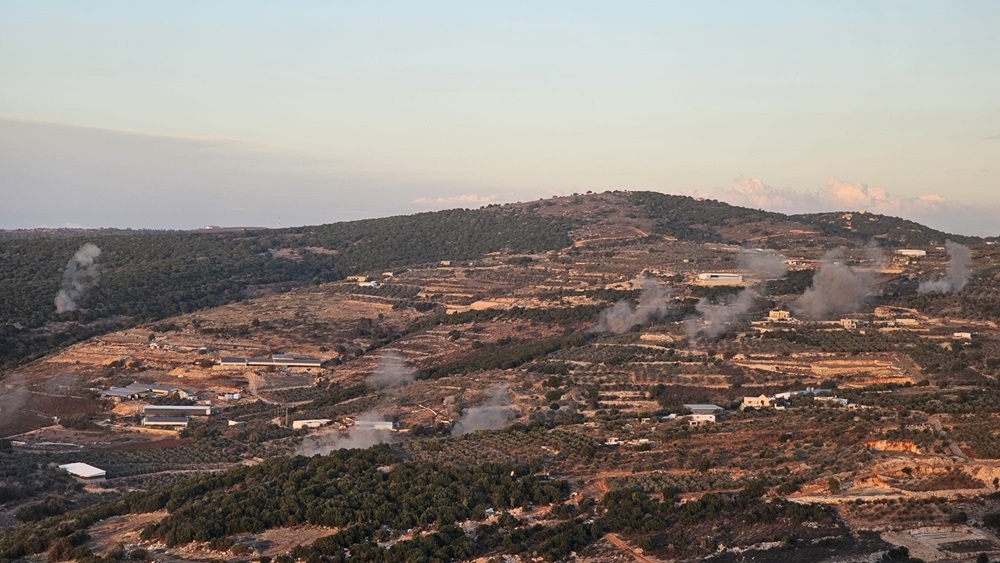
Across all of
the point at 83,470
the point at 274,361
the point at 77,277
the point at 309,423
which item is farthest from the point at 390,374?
the point at 77,277

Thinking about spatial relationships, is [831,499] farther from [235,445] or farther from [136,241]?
[136,241]

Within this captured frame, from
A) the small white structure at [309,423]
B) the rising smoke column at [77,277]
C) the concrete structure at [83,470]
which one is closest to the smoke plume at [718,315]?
the small white structure at [309,423]

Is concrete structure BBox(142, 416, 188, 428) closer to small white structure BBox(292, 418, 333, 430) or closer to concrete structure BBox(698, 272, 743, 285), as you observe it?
small white structure BBox(292, 418, 333, 430)

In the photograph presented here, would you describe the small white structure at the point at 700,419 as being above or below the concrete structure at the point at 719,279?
below

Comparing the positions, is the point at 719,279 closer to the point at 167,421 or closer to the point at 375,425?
the point at 375,425

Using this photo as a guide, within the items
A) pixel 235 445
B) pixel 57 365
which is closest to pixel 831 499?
pixel 235 445

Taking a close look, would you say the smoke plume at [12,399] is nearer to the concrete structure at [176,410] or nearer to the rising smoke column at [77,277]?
the concrete structure at [176,410]
